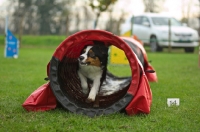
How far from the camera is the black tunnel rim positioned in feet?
14.2

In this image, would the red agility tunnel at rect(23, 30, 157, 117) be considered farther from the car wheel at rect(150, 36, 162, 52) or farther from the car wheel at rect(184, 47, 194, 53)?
the car wheel at rect(184, 47, 194, 53)

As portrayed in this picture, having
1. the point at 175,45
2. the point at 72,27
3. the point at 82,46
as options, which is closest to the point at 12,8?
the point at 72,27

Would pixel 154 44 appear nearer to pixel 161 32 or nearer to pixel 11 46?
pixel 161 32

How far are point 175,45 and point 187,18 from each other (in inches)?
559

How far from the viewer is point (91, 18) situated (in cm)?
3188

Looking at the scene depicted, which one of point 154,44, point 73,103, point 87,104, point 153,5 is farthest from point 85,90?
point 153,5

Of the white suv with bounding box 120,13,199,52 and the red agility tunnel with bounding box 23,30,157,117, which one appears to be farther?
the white suv with bounding box 120,13,199,52

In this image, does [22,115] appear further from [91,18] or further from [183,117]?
[91,18]

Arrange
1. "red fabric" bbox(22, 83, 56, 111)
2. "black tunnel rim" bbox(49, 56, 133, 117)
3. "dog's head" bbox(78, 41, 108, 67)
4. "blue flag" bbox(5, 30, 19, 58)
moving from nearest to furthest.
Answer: "black tunnel rim" bbox(49, 56, 133, 117)
"red fabric" bbox(22, 83, 56, 111)
"dog's head" bbox(78, 41, 108, 67)
"blue flag" bbox(5, 30, 19, 58)

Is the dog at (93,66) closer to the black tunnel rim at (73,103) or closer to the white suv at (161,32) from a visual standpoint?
the black tunnel rim at (73,103)

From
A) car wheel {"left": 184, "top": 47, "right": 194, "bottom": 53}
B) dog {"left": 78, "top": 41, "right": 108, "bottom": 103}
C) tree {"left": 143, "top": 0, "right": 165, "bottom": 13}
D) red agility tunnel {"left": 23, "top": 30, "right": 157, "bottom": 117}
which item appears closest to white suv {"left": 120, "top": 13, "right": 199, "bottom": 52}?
car wheel {"left": 184, "top": 47, "right": 194, "bottom": 53}

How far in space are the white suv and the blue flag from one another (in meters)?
6.54

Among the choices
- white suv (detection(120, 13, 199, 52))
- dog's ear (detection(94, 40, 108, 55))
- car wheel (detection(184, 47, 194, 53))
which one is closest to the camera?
dog's ear (detection(94, 40, 108, 55))

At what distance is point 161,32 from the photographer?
17.7 meters
